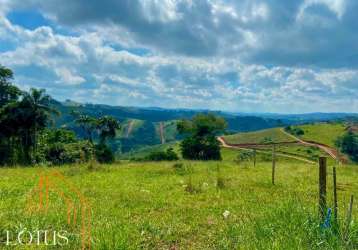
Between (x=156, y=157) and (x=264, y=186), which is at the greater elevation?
(x=264, y=186)

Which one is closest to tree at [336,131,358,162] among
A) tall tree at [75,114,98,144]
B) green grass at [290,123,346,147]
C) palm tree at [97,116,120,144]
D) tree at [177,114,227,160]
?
green grass at [290,123,346,147]

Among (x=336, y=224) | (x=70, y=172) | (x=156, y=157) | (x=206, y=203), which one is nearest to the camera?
(x=336, y=224)

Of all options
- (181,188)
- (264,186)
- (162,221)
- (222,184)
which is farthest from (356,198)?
(162,221)

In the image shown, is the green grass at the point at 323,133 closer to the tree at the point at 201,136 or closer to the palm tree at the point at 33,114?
the tree at the point at 201,136

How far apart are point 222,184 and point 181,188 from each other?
1.73 m

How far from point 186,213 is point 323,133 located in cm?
13583

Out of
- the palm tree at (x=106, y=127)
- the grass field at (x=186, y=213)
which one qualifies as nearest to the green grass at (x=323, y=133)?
the palm tree at (x=106, y=127)

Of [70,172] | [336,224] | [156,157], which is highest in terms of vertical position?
[336,224]

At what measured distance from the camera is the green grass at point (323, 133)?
12269 cm

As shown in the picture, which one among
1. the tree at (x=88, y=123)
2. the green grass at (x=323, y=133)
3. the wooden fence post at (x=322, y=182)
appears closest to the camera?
the wooden fence post at (x=322, y=182)

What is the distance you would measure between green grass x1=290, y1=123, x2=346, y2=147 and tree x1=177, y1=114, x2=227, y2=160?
56785 millimetres

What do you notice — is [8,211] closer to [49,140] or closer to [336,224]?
[336,224]

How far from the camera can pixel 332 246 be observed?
578 centimetres

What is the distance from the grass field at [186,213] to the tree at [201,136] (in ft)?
178
